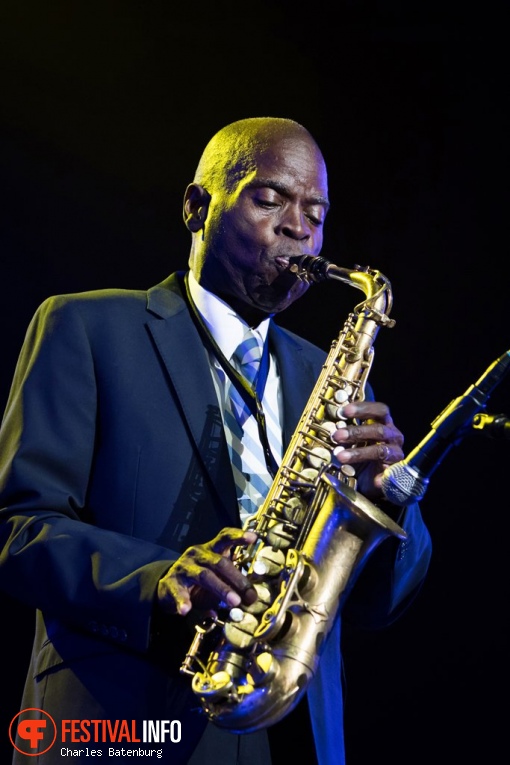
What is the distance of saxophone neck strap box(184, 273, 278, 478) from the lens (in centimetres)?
300

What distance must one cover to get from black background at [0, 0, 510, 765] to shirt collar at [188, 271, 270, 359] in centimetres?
107

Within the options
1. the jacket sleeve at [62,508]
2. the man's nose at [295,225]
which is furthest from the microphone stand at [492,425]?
the man's nose at [295,225]

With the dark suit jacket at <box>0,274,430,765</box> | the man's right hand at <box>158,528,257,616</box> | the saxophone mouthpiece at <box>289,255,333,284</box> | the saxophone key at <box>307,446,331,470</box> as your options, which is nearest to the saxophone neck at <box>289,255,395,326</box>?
the saxophone mouthpiece at <box>289,255,333,284</box>

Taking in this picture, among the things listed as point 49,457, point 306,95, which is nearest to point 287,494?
point 49,457

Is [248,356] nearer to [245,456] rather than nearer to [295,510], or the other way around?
[245,456]

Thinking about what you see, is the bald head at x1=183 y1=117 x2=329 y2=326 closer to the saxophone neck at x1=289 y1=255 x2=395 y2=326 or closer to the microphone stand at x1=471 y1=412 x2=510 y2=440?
the saxophone neck at x1=289 y1=255 x2=395 y2=326

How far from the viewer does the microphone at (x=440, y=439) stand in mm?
2160

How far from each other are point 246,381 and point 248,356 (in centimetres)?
12

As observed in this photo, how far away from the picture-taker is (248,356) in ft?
10.6

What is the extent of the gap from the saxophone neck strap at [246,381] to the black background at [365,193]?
1124 mm

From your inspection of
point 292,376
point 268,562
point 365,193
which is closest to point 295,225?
point 292,376

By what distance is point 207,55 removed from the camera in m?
4.44

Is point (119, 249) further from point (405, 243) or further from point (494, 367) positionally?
point (494, 367)

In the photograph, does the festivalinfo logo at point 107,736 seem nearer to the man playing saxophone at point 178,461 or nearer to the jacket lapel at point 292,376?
the man playing saxophone at point 178,461
